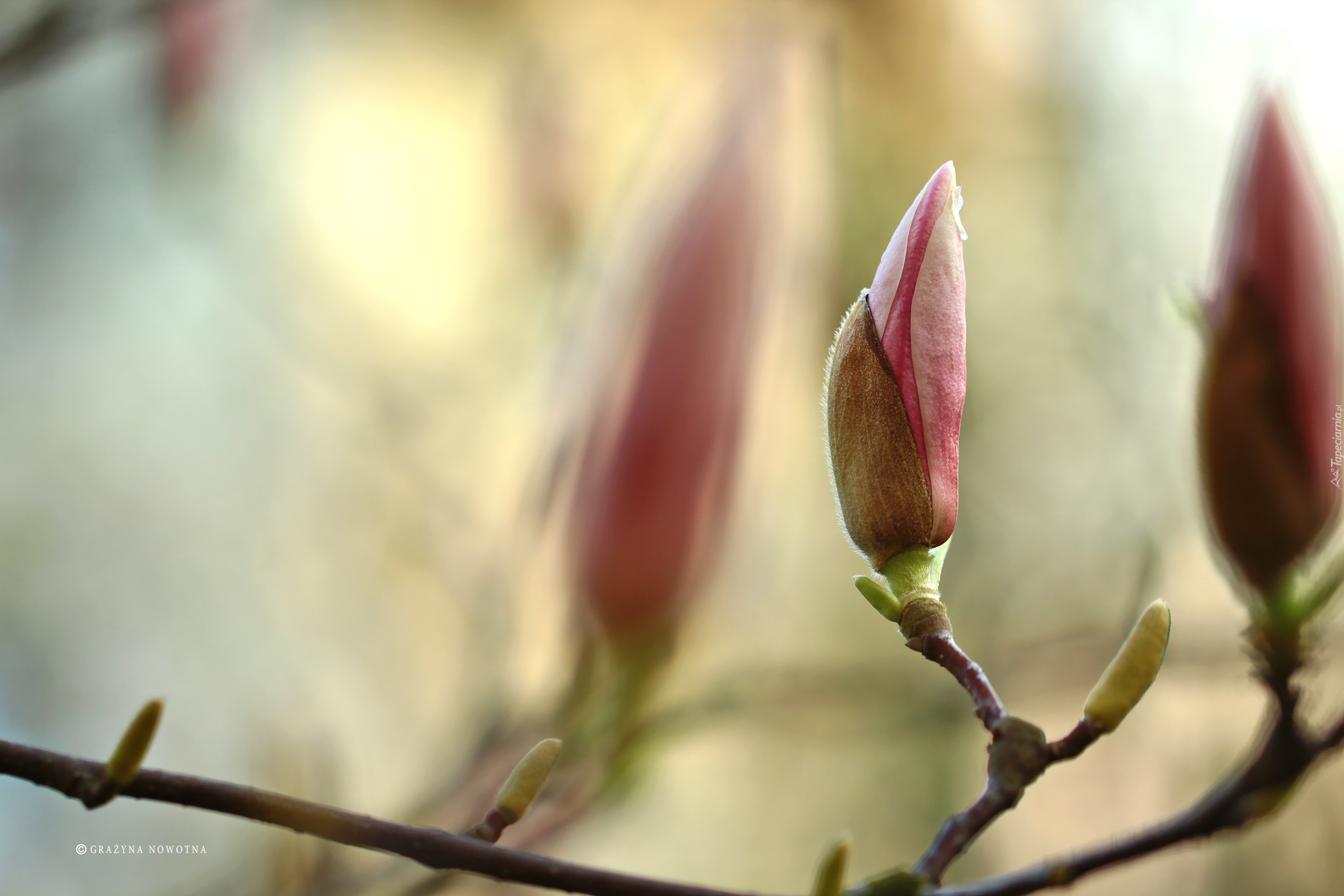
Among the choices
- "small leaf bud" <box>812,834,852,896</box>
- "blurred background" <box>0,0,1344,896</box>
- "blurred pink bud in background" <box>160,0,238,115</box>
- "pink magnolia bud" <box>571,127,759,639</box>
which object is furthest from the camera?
"blurred background" <box>0,0,1344,896</box>

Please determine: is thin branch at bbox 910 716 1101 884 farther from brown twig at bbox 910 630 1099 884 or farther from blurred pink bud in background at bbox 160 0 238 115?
blurred pink bud in background at bbox 160 0 238 115

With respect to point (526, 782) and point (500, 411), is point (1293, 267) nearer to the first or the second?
point (526, 782)

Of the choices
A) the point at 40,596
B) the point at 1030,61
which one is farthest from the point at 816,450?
the point at 40,596

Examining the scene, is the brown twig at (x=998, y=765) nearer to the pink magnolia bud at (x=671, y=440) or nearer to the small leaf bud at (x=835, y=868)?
the small leaf bud at (x=835, y=868)

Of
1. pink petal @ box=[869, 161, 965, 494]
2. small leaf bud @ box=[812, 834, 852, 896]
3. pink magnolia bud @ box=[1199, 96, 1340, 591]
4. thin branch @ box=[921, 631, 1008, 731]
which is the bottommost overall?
small leaf bud @ box=[812, 834, 852, 896]

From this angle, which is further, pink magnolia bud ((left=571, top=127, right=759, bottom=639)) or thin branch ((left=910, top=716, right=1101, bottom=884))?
pink magnolia bud ((left=571, top=127, right=759, bottom=639))

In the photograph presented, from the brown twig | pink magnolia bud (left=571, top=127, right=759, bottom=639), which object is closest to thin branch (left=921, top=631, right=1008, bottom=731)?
the brown twig

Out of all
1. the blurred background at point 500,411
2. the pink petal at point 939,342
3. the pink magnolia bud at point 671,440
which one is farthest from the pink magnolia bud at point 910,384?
the blurred background at point 500,411

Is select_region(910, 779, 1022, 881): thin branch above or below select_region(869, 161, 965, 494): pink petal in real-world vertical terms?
below
